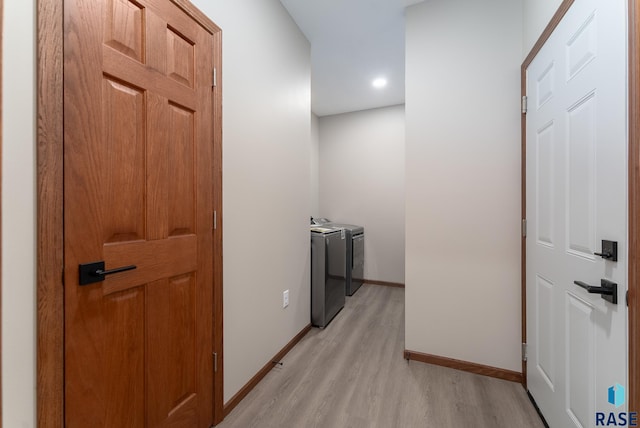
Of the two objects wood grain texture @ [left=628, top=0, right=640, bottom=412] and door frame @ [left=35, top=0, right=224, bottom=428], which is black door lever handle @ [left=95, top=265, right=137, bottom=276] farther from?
wood grain texture @ [left=628, top=0, right=640, bottom=412]

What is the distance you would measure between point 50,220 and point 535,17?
8.43 ft

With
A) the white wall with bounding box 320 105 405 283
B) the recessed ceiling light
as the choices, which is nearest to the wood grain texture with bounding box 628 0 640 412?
the recessed ceiling light

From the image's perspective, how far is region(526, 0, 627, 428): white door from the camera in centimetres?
94

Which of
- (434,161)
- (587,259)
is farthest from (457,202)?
(587,259)

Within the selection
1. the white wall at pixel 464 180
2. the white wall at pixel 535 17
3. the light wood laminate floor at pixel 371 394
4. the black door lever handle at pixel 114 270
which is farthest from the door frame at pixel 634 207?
the black door lever handle at pixel 114 270

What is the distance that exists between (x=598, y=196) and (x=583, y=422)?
0.94 m

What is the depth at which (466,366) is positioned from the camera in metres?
1.95

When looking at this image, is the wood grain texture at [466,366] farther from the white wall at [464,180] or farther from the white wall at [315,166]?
the white wall at [315,166]

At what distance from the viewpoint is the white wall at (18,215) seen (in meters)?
0.75

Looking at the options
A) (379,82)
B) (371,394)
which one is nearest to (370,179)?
(379,82)

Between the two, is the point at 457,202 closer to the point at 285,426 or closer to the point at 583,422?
the point at 583,422

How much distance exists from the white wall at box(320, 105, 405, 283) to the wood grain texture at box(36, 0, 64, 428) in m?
3.72

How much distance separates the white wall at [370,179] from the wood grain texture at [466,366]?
1.99 m

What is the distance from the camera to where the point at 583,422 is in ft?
3.65
